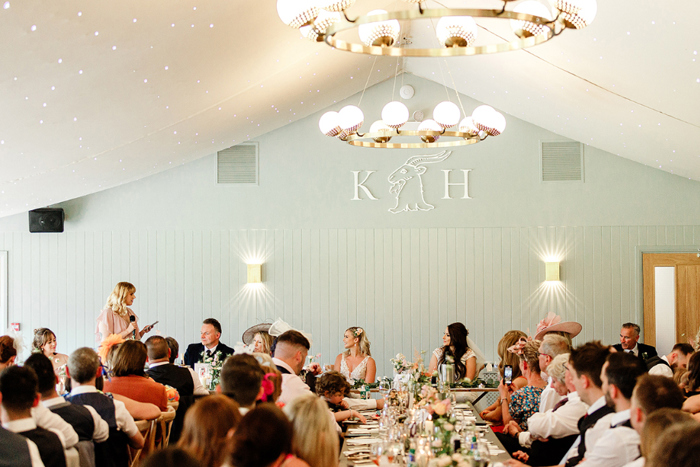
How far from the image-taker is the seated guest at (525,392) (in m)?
4.92

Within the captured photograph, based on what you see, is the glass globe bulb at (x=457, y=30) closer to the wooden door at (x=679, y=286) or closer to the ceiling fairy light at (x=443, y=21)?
the ceiling fairy light at (x=443, y=21)

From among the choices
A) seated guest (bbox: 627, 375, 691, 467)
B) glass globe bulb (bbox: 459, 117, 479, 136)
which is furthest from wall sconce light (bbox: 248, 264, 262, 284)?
seated guest (bbox: 627, 375, 691, 467)

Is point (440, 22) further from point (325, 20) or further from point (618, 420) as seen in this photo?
point (618, 420)

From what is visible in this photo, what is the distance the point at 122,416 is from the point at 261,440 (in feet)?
6.94

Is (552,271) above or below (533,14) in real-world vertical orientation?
below

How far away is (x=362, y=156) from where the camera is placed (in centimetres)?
889

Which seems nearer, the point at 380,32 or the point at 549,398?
the point at 380,32

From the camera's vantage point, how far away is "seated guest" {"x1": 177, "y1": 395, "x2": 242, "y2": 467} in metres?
2.57

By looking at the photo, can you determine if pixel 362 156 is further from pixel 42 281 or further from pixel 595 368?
pixel 595 368

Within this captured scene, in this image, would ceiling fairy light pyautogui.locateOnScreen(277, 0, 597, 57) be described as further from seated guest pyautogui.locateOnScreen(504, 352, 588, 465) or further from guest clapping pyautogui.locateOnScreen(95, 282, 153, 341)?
guest clapping pyautogui.locateOnScreen(95, 282, 153, 341)

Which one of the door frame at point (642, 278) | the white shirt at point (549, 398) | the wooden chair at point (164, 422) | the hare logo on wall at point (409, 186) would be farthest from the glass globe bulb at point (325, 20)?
the door frame at point (642, 278)

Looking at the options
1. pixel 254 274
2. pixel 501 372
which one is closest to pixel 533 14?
pixel 501 372

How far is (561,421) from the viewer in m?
4.13

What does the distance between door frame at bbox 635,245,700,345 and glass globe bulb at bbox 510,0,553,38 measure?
6008 mm
